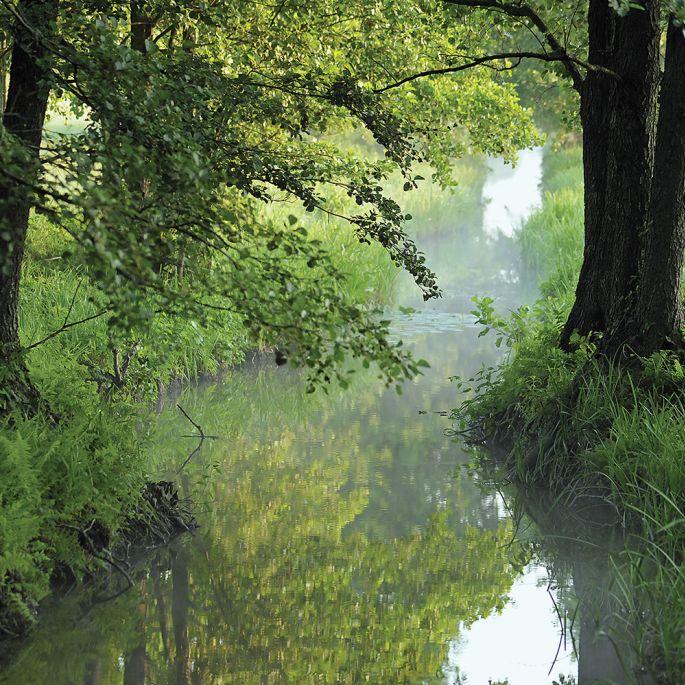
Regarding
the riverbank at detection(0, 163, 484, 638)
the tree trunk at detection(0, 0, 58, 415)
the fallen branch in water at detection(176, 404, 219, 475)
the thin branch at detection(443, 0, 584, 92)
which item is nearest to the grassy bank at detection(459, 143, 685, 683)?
the riverbank at detection(0, 163, 484, 638)

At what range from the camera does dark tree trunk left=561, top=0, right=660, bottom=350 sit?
7.18 metres

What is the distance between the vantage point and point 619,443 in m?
6.22

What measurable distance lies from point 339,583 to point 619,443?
195 centimetres

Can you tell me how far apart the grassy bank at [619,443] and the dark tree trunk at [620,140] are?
0.46 meters

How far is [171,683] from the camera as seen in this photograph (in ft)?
13.9

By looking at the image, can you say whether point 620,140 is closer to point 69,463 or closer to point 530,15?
point 530,15

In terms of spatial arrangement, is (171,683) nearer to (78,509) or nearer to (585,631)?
(78,509)

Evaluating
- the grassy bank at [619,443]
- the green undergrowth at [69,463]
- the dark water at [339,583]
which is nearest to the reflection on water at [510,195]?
the grassy bank at [619,443]

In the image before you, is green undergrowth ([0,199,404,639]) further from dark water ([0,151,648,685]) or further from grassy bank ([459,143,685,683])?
grassy bank ([459,143,685,683])

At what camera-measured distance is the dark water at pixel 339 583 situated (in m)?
4.42

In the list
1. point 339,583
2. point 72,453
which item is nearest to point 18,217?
point 72,453

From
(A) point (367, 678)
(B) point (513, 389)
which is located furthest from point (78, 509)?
(B) point (513, 389)

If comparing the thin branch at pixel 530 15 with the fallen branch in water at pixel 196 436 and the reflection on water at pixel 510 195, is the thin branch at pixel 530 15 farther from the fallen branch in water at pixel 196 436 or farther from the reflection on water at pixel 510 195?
the reflection on water at pixel 510 195

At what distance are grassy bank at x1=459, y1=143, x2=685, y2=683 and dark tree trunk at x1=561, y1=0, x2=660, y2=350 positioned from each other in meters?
0.46
